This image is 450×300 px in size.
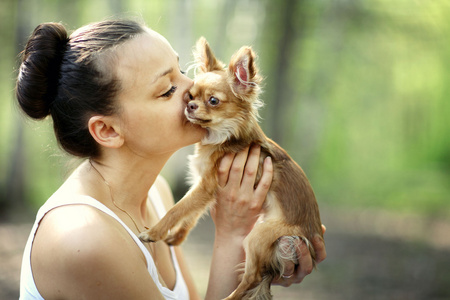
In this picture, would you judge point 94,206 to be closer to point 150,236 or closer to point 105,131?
point 105,131

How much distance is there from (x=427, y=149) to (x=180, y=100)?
16594mm

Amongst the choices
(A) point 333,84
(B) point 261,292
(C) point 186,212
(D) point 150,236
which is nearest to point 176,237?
(C) point 186,212

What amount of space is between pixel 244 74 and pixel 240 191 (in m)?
0.73

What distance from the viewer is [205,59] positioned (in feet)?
10.4

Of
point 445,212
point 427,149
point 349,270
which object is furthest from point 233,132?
point 427,149

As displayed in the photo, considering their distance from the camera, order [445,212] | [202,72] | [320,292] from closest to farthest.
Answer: [202,72]
[320,292]
[445,212]

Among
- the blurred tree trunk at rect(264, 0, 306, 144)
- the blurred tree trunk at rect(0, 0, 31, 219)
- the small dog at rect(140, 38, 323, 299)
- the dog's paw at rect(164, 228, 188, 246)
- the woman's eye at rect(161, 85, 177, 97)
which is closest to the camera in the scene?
the woman's eye at rect(161, 85, 177, 97)

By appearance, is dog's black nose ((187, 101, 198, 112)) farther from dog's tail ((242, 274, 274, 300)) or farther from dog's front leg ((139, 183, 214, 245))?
dog's tail ((242, 274, 274, 300))

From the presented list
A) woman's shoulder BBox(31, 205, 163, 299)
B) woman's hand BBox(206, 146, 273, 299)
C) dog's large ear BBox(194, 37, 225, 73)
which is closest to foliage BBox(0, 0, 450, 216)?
dog's large ear BBox(194, 37, 225, 73)

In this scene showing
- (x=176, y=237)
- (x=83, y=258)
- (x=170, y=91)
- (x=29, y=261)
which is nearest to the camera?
(x=83, y=258)

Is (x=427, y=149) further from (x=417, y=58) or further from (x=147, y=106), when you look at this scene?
(x=147, y=106)

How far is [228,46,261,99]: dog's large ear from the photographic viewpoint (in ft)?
9.34

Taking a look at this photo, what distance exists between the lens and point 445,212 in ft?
35.7

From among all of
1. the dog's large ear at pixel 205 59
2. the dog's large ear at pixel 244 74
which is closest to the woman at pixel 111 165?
the dog's large ear at pixel 244 74
